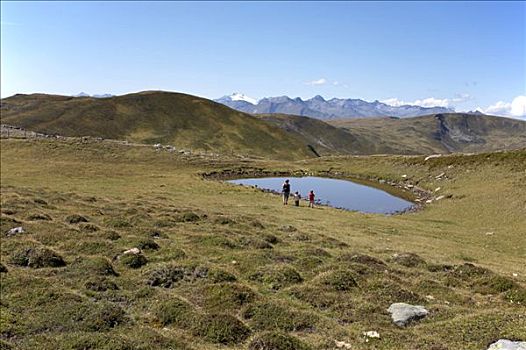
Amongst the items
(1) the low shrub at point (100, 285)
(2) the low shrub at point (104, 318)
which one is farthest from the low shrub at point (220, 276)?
(2) the low shrub at point (104, 318)

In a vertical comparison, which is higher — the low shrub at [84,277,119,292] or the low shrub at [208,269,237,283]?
the low shrub at [208,269,237,283]

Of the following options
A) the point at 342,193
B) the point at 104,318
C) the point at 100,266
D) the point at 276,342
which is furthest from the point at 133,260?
the point at 342,193

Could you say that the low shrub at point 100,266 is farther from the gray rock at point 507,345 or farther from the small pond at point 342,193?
the small pond at point 342,193

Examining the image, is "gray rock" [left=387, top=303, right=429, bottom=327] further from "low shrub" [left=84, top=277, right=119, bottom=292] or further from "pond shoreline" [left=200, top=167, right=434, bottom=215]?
"pond shoreline" [left=200, top=167, right=434, bottom=215]

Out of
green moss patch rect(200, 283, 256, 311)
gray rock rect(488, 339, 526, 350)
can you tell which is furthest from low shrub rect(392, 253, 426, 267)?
gray rock rect(488, 339, 526, 350)

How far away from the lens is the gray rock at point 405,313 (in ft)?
53.2

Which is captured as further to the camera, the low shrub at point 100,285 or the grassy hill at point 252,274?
the low shrub at point 100,285

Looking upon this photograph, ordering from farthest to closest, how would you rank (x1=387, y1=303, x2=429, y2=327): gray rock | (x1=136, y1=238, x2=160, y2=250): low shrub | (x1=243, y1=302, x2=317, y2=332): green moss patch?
(x1=136, y1=238, x2=160, y2=250): low shrub → (x1=387, y1=303, x2=429, y2=327): gray rock → (x1=243, y1=302, x2=317, y2=332): green moss patch

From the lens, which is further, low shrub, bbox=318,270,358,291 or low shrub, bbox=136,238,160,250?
low shrub, bbox=136,238,160,250

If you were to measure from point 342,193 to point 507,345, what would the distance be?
2233 inches

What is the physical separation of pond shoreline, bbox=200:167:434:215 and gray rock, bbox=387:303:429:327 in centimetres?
3621

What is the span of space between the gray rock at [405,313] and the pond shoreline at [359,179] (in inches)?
1426

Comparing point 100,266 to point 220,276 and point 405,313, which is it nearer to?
point 220,276

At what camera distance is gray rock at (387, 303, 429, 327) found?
16228mm
